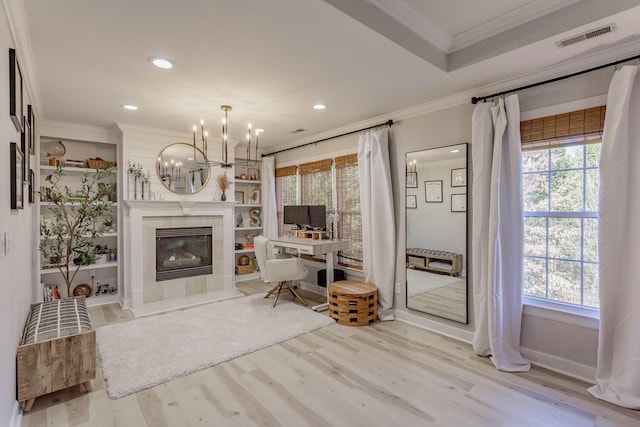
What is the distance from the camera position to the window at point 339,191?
4422 mm

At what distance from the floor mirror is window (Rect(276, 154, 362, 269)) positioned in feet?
2.80

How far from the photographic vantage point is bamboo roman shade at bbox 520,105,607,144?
2.43 meters

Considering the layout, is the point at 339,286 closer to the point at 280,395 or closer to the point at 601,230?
the point at 280,395

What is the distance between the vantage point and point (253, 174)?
239 inches

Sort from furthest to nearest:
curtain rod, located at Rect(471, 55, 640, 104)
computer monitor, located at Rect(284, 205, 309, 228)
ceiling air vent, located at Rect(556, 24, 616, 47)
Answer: computer monitor, located at Rect(284, 205, 309, 228), curtain rod, located at Rect(471, 55, 640, 104), ceiling air vent, located at Rect(556, 24, 616, 47)

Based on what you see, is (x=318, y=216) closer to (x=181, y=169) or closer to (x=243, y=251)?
(x=243, y=251)

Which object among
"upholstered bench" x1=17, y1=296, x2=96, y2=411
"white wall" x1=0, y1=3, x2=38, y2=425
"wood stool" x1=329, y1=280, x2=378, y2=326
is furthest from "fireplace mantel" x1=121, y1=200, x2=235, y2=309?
"wood stool" x1=329, y1=280, x2=378, y2=326

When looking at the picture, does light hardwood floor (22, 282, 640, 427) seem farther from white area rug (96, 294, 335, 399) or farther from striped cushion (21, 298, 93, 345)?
striped cushion (21, 298, 93, 345)

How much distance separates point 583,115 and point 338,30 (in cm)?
202

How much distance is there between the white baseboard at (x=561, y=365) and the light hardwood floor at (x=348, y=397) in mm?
77

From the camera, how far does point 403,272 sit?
12.5 ft

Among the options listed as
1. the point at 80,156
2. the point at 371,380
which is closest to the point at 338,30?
the point at 371,380

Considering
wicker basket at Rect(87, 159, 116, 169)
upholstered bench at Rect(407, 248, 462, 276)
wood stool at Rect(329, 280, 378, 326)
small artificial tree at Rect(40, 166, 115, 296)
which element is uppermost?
wicker basket at Rect(87, 159, 116, 169)

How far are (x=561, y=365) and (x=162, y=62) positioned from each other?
3.97m
